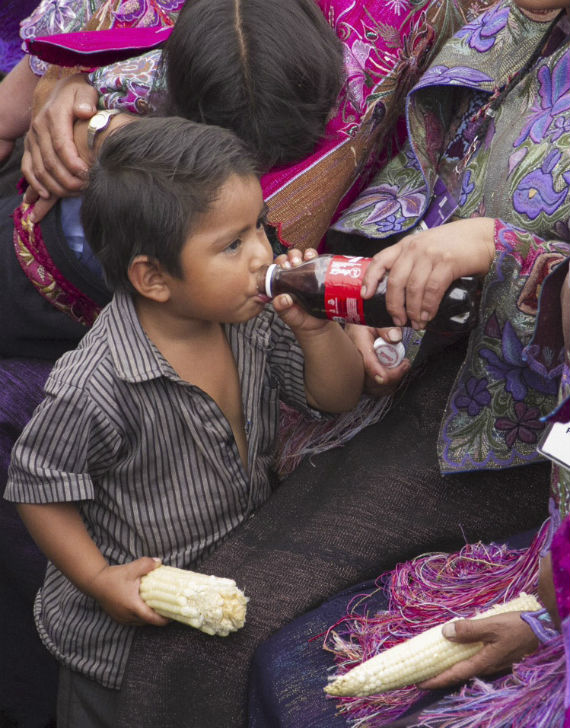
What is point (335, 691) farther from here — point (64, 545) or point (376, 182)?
point (376, 182)

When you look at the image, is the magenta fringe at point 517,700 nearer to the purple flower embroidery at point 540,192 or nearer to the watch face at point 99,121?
the purple flower embroidery at point 540,192

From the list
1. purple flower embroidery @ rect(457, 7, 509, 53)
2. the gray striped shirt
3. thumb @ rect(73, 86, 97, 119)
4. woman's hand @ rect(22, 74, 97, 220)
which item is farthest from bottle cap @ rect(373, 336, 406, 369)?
thumb @ rect(73, 86, 97, 119)

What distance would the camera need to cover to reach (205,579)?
5.24ft

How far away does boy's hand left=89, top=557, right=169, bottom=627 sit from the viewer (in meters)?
1.63

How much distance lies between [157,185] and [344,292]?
351mm

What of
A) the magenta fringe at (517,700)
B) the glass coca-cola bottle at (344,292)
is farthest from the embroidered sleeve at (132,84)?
the magenta fringe at (517,700)

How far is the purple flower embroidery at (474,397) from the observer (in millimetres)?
1716

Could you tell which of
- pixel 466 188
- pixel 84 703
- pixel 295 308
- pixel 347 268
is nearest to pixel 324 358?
pixel 295 308

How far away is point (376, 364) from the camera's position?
183 centimetres

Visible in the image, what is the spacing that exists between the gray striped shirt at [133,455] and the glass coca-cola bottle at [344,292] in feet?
0.77

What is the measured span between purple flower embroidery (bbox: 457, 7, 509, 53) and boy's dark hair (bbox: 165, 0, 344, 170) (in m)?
0.28

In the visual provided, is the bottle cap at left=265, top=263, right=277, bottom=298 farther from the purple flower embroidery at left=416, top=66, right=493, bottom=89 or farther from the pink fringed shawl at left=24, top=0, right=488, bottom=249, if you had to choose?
the purple flower embroidery at left=416, top=66, right=493, bottom=89

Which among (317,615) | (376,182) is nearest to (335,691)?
(317,615)

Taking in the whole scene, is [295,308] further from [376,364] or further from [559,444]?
[559,444]
